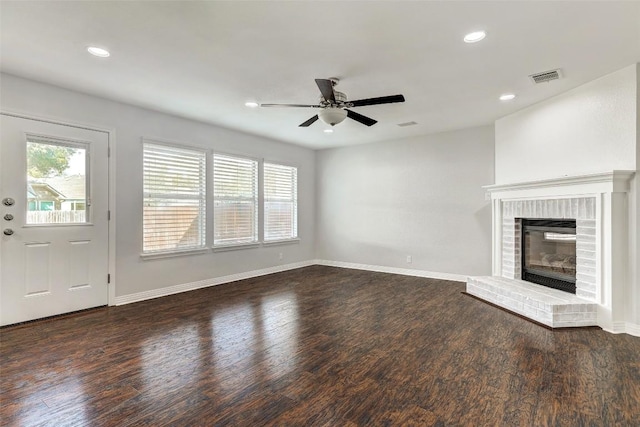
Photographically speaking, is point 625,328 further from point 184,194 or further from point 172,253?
point 184,194

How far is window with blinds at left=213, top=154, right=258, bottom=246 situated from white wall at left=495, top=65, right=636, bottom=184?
14.3ft

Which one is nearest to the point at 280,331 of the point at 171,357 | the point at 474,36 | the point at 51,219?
the point at 171,357

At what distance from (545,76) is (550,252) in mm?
2289

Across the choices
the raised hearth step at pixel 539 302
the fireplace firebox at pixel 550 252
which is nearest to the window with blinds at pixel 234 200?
the raised hearth step at pixel 539 302

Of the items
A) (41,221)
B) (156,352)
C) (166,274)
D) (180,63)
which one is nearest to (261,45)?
(180,63)

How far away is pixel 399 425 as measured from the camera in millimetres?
1824

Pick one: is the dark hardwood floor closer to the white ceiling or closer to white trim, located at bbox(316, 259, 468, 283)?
white trim, located at bbox(316, 259, 468, 283)

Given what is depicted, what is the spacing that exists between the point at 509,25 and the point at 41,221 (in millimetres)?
5067

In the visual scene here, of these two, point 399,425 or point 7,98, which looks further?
point 7,98

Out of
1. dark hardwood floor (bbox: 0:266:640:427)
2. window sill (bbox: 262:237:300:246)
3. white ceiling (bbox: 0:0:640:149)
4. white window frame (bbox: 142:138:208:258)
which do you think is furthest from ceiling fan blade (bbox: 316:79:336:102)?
window sill (bbox: 262:237:300:246)

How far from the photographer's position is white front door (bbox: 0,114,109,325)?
343 centimetres

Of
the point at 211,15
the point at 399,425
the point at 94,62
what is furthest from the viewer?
the point at 94,62

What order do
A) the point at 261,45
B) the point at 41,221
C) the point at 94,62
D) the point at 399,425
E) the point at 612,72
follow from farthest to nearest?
the point at 41,221 < the point at 612,72 < the point at 94,62 < the point at 261,45 < the point at 399,425

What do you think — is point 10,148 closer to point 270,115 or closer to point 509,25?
point 270,115
